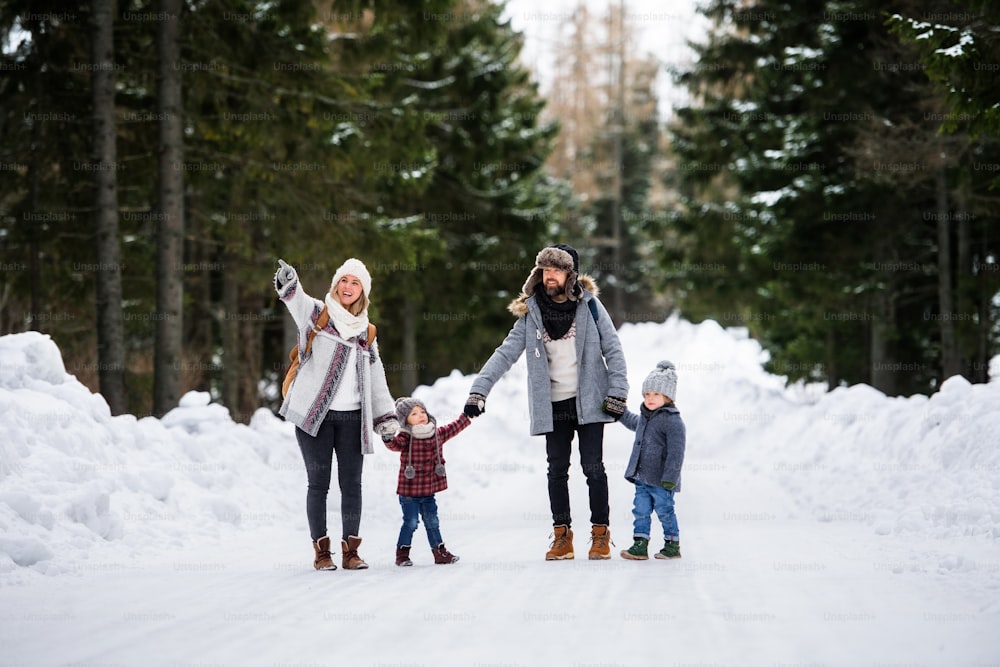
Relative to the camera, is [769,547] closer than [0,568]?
No

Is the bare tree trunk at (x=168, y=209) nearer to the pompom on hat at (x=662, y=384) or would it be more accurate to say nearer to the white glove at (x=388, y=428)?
the white glove at (x=388, y=428)

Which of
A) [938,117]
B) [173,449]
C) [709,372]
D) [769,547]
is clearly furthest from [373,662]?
[709,372]

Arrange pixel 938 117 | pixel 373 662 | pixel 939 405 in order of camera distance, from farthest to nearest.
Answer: pixel 938 117 < pixel 939 405 < pixel 373 662

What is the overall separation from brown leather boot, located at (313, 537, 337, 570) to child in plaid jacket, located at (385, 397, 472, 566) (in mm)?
486

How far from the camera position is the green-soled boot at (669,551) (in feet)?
21.4

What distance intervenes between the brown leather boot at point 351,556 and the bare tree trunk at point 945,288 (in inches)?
495

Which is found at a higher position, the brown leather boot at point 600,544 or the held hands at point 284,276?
the held hands at point 284,276

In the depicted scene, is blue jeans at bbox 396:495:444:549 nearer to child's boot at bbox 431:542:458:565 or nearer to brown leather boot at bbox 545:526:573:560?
child's boot at bbox 431:542:458:565

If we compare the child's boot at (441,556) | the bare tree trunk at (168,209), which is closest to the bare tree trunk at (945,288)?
the bare tree trunk at (168,209)

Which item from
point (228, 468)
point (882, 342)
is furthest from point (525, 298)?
point (882, 342)

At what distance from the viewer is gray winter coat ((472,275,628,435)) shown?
655 centimetres

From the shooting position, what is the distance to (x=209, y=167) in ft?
46.4

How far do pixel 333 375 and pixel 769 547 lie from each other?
11.2 feet

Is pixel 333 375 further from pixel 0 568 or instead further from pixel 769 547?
pixel 769 547
